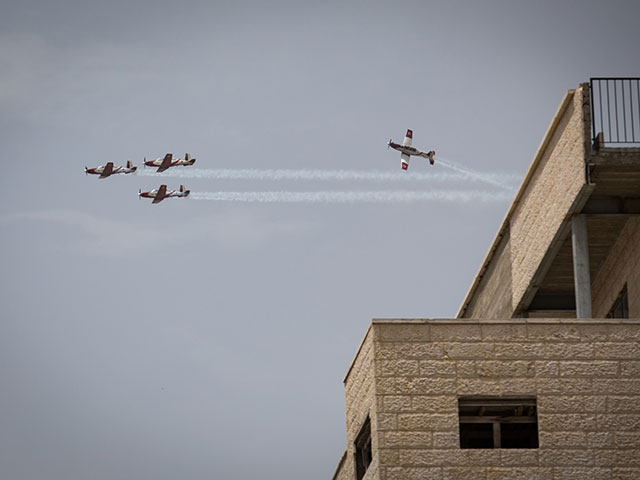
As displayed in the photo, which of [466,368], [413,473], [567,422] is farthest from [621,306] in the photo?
[413,473]

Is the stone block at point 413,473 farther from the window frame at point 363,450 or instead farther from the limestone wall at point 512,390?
the window frame at point 363,450

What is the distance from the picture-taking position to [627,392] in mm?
38312

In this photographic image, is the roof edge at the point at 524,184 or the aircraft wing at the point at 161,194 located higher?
the aircraft wing at the point at 161,194

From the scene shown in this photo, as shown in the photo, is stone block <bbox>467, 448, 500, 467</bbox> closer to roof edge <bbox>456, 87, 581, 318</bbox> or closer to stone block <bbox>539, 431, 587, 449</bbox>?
stone block <bbox>539, 431, 587, 449</bbox>

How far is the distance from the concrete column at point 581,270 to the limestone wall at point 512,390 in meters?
2.80

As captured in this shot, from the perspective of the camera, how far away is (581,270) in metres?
41.7

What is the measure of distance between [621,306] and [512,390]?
283 inches

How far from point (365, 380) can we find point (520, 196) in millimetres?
9529

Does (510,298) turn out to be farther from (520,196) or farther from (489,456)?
(489,456)

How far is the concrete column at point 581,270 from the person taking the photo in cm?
4162

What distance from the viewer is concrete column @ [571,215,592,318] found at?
1639 inches

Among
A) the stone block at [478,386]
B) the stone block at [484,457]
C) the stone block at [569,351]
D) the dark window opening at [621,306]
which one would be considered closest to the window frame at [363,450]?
the stone block at [478,386]

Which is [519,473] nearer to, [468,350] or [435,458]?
[435,458]

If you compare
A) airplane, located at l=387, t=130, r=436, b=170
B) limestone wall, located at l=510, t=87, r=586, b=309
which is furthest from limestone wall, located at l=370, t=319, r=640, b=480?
airplane, located at l=387, t=130, r=436, b=170
